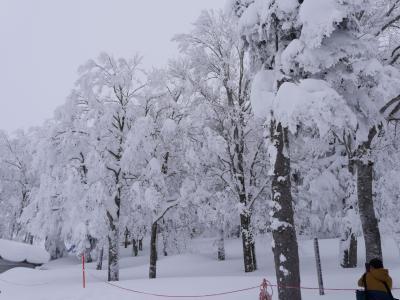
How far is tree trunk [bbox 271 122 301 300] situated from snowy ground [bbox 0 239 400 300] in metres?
1.11

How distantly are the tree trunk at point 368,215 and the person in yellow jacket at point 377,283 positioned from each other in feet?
11.1

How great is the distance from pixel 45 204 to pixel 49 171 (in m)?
1.73

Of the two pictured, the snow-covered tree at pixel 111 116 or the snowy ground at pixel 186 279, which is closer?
the snowy ground at pixel 186 279

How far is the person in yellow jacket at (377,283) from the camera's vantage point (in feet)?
24.5

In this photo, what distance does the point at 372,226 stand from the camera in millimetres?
10906

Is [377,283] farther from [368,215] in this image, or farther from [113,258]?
[113,258]

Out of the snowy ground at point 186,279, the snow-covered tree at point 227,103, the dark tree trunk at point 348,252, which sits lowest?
the snowy ground at point 186,279

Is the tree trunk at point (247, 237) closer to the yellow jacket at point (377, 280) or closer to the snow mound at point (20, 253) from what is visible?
the yellow jacket at point (377, 280)

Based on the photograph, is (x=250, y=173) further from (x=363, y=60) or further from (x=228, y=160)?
(x=363, y=60)

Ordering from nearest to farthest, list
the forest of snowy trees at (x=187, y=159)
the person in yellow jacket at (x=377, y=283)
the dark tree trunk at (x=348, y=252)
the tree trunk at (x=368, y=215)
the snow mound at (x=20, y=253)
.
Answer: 1. the person in yellow jacket at (x=377, y=283)
2. the tree trunk at (x=368, y=215)
3. the forest of snowy trees at (x=187, y=159)
4. the dark tree trunk at (x=348, y=252)
5. the snow mound at (x=20, y=253)

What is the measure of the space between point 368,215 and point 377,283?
3.73 meters

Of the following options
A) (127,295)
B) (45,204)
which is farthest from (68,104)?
(127,295)

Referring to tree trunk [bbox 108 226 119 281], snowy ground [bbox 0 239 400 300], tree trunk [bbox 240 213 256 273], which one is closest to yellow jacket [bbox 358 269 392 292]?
snowy ground [bbox 0 239 400 300]

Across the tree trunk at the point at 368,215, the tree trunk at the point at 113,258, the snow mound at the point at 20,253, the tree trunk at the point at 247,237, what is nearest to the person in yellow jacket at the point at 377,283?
the tree trunk at the point at 368,215
